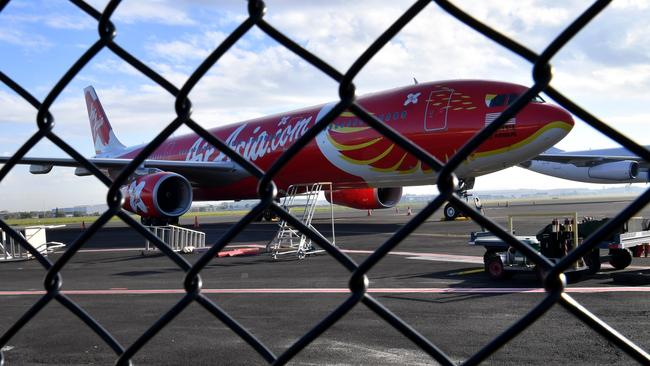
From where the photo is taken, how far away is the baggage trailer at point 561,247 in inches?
281

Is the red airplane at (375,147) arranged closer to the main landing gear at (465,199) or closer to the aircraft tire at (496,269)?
the main landing gear at (465,199)

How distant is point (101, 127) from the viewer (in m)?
29.8

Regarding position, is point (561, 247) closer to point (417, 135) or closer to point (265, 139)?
point (417, 135)

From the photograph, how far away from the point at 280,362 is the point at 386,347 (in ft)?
10.6

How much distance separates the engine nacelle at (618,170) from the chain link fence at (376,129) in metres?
35.4

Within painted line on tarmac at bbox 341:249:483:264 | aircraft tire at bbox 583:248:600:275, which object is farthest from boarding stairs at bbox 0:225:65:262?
aircraft tire at bbox 583:248:600:275

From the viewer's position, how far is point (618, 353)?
394 cm

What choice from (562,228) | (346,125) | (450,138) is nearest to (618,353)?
(562,228)

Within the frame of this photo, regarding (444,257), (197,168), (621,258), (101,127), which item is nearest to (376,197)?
(197,168)

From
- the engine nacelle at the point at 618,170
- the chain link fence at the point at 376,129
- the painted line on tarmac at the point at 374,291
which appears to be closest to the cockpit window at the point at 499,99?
the painted line on tarmac at the point at 374,291

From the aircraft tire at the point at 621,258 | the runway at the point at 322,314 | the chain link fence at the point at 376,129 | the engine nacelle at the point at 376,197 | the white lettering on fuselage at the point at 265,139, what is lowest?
the runway at the point at 322,314

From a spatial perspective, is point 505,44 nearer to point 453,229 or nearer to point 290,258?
point 290,258

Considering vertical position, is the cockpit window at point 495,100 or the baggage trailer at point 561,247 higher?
the cockpit window at point 495,100

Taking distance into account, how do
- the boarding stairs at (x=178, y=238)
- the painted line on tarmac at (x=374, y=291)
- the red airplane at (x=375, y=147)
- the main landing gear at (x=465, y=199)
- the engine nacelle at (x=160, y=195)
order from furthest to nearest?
1. the main landing gear at (x=465, y=199)
2. the engine nacelle at (x=160, y=195)
3. the boarding stairs at (x=178, y=238)
4. the red airplane at (x=375, y=147)
5. the painted line on tarmac at (x=374, y=291)
